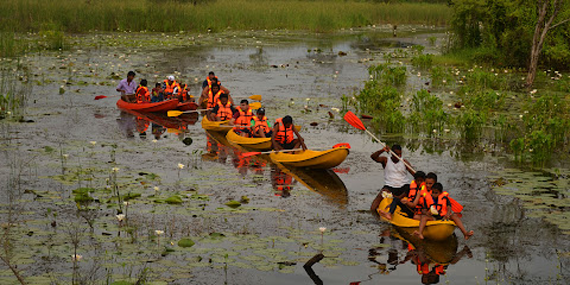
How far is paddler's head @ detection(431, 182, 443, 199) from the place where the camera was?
10133 millimetres

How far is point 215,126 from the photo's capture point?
57.3ft

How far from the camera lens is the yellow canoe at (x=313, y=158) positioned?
1320cm

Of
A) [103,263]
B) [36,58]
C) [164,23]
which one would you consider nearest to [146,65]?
[36,58]

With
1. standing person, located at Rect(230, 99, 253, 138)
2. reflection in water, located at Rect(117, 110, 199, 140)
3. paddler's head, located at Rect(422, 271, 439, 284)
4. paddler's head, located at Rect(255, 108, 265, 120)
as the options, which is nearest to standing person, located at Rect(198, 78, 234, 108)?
reflection in water, located at Rect(117, 110, 199, 140)

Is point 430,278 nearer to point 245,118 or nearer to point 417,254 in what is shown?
point 417,254

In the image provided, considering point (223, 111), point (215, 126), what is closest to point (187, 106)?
point (223, 111)

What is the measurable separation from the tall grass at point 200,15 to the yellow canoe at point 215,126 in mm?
18266

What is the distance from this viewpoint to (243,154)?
1475 cm

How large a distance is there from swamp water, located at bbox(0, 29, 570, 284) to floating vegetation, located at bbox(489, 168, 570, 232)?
0.04 m

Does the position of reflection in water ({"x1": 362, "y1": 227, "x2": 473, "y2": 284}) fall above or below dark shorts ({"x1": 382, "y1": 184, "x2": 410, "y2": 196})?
below

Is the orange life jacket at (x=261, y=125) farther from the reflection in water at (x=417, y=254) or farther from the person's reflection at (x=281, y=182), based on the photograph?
the reflection in water at (x=417, y=254)

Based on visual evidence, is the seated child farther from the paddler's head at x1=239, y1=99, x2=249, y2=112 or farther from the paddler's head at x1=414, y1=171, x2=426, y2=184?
the paddler's head at x1=239, y1=99, x2=249, y2=112

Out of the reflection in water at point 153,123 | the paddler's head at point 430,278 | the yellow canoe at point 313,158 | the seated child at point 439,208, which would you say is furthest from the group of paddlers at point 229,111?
the paddler's head at point 430,278

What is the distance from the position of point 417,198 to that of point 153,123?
10.2 m
